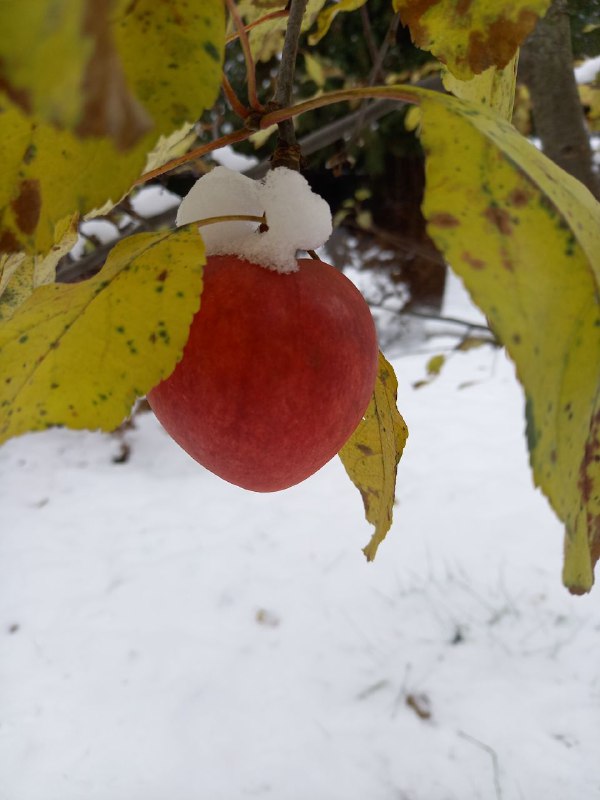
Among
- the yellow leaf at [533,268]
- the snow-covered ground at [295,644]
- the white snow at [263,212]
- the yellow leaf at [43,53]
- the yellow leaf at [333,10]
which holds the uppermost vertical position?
the yellow leaf at [43,53]

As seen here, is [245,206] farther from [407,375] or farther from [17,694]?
[407,375]

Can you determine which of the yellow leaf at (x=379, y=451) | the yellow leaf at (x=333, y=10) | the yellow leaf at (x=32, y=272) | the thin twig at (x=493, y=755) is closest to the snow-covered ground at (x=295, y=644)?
the thin twig at (x=493, y=755)

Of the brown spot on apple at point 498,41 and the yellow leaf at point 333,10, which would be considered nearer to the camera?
the brown spot on apple at point 498,41

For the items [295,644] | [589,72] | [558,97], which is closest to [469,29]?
[558,97]

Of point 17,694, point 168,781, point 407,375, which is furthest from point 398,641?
point 407,375

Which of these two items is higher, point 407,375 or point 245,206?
point 245,206

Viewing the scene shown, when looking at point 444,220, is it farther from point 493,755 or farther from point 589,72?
point 493,755

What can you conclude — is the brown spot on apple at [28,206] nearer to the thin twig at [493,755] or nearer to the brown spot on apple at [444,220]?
the brown spot on apple at [444,220]
